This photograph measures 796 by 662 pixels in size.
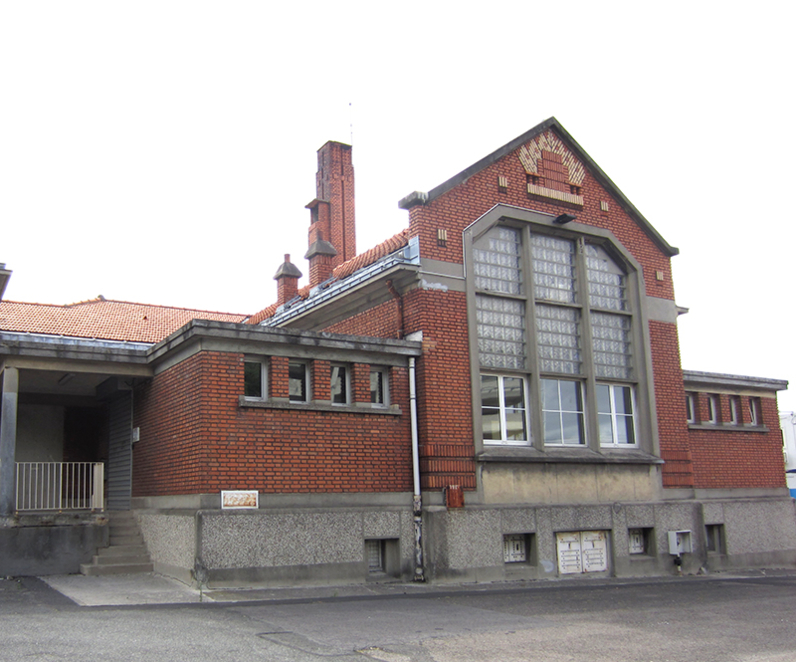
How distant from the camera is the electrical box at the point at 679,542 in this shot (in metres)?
16.8

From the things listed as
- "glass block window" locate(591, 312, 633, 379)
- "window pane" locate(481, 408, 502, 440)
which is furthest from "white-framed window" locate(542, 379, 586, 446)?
"window pane" locate(481, 408, 502, 440)

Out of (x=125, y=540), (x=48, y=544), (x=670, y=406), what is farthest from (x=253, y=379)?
(x=670, y=406)

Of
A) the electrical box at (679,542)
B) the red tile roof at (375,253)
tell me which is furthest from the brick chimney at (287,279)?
the electrical box at (679,542)

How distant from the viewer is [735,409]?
2017cm

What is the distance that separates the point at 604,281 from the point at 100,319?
17.0m

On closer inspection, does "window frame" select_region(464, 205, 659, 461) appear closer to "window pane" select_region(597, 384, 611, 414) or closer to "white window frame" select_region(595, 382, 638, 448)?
"white window frame" select_region(595, 382, 638, 448)

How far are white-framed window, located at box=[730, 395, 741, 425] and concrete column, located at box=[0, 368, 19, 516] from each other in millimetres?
16058

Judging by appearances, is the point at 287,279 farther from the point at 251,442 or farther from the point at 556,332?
the point at 251,442

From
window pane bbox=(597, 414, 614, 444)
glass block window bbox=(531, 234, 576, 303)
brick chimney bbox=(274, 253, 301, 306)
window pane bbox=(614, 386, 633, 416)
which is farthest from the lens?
brick chimney bbox=(274, 253, 301, 306)

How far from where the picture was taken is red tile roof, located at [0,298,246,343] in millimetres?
24812

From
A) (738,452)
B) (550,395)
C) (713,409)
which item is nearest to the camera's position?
(550,395)

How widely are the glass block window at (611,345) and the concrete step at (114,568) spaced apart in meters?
9.71

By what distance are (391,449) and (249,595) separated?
3820 mm

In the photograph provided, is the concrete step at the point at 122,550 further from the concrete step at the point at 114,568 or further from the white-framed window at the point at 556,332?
the white-framed window at the point at 556,332
